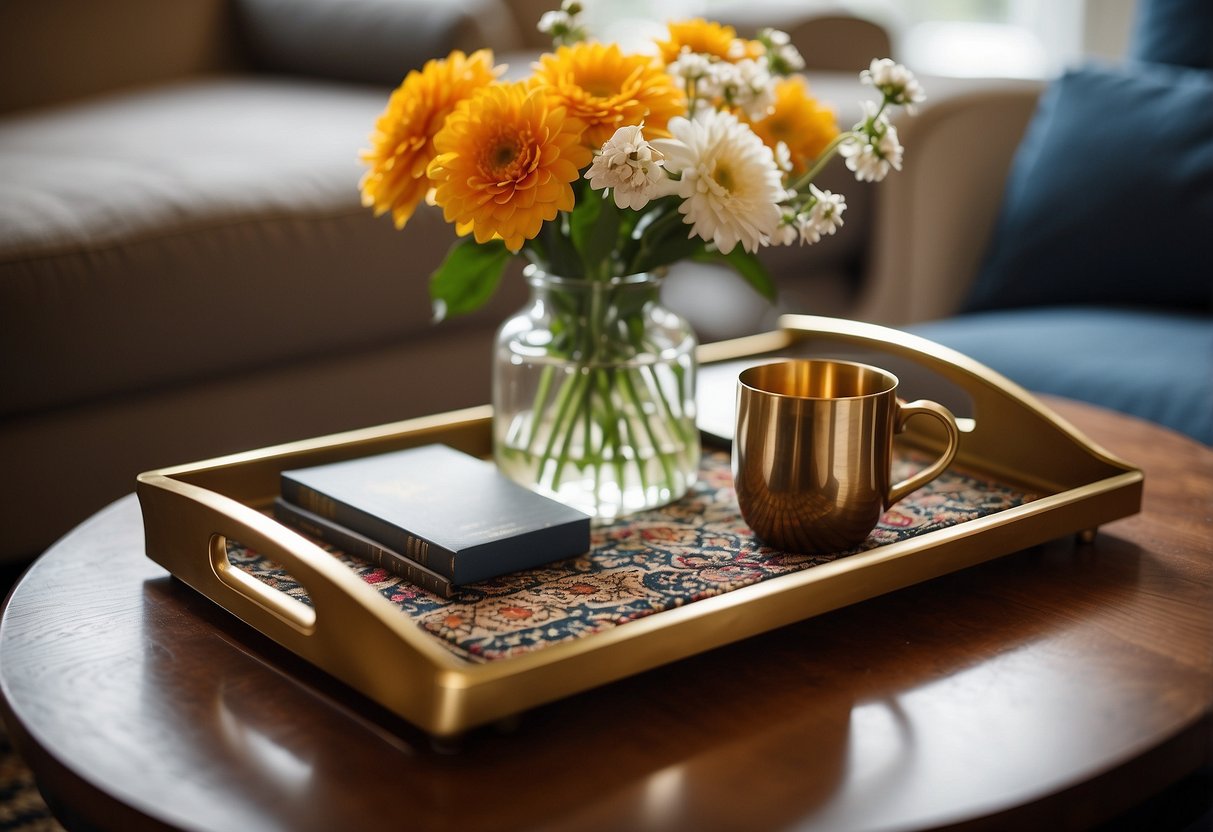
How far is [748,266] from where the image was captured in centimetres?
90

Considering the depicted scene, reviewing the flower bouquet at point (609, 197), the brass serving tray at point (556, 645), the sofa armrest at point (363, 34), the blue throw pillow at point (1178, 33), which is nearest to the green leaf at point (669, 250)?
the flower bouquet at point (609, 197)

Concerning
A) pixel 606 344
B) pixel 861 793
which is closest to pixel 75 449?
pixel 606 344

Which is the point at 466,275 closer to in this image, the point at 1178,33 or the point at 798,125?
the point at 798,125

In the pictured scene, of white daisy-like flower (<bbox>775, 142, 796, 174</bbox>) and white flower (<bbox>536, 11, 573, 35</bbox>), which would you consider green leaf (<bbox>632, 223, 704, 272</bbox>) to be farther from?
white flower (<bbox>536, 11, 573, 35</bbox>)

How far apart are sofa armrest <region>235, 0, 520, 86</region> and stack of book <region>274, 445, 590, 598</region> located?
130cm

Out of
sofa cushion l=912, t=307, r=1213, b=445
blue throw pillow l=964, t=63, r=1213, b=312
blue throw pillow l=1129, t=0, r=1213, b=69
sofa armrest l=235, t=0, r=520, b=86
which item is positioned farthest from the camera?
sofa armrest l=235, t=0, r=520, b=86

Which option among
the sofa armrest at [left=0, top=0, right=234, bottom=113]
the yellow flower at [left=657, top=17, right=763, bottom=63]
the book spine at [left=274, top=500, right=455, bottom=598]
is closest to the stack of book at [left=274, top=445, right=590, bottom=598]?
the book spine at [left=274, top=500, right=455, bottom=598]

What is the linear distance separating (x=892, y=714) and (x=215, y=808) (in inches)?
12.1

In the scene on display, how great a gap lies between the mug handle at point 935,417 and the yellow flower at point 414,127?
1.09 feet

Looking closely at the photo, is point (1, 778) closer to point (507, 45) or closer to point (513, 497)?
point (513, 497)

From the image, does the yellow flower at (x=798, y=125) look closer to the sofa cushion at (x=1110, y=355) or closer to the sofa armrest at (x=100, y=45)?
the sofa cushion at (x=1110, y=355)

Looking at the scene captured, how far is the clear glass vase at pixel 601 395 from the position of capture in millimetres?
848

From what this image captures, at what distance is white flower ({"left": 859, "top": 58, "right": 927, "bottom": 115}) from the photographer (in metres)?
0.80

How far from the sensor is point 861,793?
0.54 m
